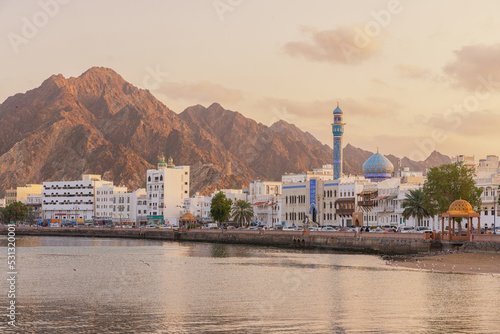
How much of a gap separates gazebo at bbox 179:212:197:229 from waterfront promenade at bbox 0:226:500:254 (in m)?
11.0

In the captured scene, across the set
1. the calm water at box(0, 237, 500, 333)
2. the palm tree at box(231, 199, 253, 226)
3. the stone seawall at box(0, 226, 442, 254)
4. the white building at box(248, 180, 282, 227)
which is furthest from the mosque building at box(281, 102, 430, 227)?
the calm water at box(0, 237, 500, 333)

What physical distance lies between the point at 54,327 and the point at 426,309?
1992 cm

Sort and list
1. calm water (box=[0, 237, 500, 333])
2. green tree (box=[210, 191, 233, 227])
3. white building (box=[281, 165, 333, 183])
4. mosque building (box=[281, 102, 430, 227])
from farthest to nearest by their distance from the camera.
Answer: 1. white building (box=[281, 165, 333, 183])
2. green tree (box=[210, 191, 233, 227])
3. mosque building (box=[281, 102, 430, 227])
4. calm water (box=[0, 237, 500, 333])

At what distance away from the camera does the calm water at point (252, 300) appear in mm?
35938

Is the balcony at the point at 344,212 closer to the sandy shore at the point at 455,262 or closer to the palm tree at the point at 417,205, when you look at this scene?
the palm tree at the point at 417,205

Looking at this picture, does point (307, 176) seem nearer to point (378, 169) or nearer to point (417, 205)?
point (378, 169)

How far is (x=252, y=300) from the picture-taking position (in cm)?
4547

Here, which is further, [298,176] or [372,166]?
[298,176]

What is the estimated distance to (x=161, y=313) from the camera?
132ft

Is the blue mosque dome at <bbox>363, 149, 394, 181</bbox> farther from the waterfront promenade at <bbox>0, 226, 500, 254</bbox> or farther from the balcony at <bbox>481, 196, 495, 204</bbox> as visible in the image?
the balcony at <bbox>481, 196, 495, 204</bbox>

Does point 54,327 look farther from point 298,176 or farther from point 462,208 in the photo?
point 298,176

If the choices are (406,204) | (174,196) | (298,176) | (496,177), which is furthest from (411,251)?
(174,196)

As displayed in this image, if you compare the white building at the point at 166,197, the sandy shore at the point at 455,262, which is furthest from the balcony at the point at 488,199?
the white building at the point at 166,197

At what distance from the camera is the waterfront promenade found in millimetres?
80281
